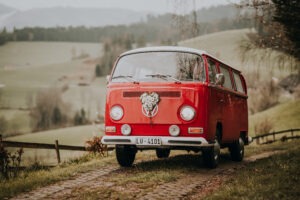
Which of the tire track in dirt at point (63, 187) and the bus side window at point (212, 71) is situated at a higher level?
the bus side window at point (212, 71)

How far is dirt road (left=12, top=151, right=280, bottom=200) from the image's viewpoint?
23.6 feet

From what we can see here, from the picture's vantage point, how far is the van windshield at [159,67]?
9516mm

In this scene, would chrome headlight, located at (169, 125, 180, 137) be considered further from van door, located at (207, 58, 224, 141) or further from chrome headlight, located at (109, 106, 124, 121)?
chrome headlight, located at (109, 106, 124, 121)

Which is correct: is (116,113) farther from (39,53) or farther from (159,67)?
(39,53)

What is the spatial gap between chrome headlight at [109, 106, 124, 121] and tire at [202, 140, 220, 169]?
6.50ft

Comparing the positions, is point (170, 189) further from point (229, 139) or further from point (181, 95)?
point (229, 139)

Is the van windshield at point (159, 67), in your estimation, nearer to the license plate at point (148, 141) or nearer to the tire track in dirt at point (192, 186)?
the license plate at point (148, 141)

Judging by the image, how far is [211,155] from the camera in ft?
32.3

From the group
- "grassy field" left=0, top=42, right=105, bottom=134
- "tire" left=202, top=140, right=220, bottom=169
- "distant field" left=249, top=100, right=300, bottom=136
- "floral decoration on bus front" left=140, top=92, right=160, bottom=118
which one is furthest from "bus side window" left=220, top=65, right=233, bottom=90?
"grassy field" left=0, top=42, right=105, bottom=134

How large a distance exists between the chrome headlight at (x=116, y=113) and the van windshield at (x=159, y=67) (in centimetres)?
67

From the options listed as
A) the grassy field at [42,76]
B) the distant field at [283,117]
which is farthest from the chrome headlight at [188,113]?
the grassy field at [42,76]

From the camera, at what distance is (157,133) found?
9.22m

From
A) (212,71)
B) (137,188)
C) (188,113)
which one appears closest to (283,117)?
(212,71)

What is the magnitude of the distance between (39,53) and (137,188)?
177m
